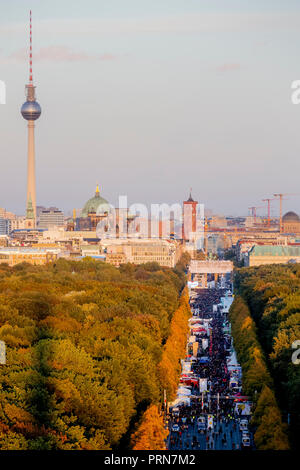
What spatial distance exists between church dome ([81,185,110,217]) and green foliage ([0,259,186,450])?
116998 millimetres

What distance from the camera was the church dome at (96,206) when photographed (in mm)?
167625

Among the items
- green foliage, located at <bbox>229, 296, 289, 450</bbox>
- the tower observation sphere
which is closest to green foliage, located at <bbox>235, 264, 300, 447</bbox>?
green foliage, located at <bbox>229, 296, 289, 450</bbox>

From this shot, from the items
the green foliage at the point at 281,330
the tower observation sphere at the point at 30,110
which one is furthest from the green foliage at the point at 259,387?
the tower observation sphere at the point at 30,110

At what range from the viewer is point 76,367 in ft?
92.6

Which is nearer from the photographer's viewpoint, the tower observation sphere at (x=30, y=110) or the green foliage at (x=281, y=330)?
the green foliage at (x=281, y=330)

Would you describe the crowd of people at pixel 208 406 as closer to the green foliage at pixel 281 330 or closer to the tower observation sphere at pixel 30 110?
the green foliage at pixel 281 330

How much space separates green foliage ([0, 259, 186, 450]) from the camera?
23.1 metres

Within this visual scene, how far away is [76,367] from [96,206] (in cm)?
14086

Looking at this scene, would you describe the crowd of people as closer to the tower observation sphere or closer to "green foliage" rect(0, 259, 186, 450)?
"green foliage" rect(0, 259, 186, 450)

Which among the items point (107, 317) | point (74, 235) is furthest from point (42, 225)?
point (107, 317)

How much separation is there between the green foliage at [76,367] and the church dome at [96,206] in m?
117

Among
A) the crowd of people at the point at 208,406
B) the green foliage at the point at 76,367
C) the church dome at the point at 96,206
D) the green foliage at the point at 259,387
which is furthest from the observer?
the church dome at the point at 96,206
